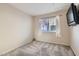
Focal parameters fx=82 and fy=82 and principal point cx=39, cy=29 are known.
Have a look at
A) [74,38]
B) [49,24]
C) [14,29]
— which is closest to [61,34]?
[49,24]

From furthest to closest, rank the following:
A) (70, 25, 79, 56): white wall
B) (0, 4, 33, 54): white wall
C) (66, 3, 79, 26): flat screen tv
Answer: (70, 25, 79, 56): white wall
(0, 4, 33, 54): white wall
(66, 3, 79, 26): flat screen tv

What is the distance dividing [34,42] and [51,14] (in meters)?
0.64

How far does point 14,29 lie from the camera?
1587 mm

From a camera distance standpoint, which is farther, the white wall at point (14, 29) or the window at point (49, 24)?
the white wall at point (14, 29)

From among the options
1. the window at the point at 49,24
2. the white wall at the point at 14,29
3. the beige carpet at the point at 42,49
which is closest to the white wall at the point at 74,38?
the beige carpet at the point at 42,49

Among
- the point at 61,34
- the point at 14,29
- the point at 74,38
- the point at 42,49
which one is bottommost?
the point at 42,49

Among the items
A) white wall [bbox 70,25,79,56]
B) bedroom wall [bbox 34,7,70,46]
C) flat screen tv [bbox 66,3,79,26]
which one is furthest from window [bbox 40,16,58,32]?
white wall [bbox 70,25,79,56]

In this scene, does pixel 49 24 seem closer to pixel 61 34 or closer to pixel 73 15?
pixel 61 34

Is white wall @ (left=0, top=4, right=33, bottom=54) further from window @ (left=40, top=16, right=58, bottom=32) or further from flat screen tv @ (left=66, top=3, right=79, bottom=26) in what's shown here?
flat screen tv @ (left=66, top=3, right=79, bottom=26)

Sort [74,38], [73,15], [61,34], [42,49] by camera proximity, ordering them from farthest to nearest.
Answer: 1. [74,38]
2. [42,49]
3. [61,34]
4. [73,15]

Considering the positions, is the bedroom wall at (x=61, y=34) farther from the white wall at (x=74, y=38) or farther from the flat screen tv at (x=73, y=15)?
the white wall at (x=74, y=38)

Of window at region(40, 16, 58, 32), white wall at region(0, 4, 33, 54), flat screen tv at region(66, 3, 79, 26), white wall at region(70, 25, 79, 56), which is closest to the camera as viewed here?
flat screen tv at region(66, 3, 79, 26)

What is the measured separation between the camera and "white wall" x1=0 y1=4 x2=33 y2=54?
1565 mm

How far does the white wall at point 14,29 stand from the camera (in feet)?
5.14
